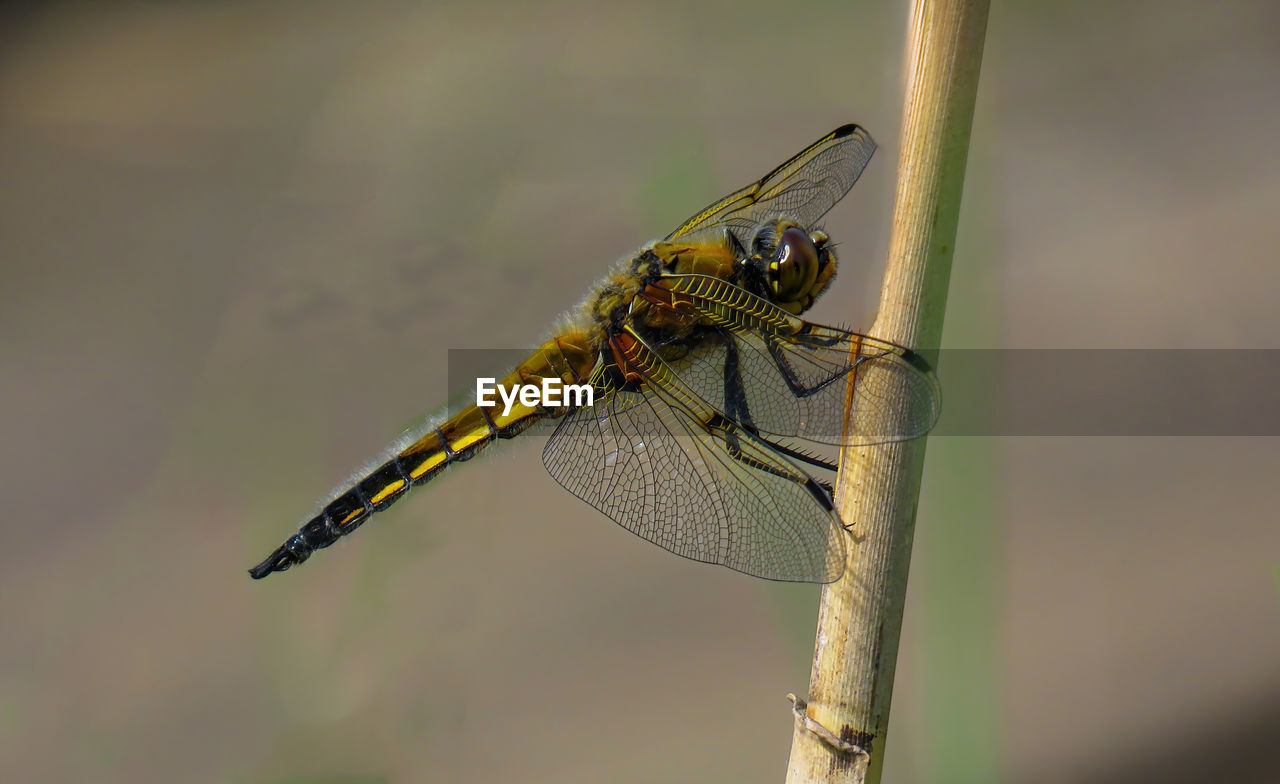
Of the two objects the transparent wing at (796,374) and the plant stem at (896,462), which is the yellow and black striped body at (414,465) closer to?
the transparent wing at (796,374)

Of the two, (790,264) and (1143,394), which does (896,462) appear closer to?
(790,264)

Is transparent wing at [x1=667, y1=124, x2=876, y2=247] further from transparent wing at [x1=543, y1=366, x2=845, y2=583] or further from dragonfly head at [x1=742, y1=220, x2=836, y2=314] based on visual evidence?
transparent wing at [x1=543, y1=366, x2=845, y2=583]

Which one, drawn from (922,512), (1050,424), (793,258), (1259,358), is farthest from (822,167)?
(1259,358)

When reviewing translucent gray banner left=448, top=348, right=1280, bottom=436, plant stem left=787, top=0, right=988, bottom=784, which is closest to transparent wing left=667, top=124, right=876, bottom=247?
plant stem left=787, top=0, right=988, bottom=784

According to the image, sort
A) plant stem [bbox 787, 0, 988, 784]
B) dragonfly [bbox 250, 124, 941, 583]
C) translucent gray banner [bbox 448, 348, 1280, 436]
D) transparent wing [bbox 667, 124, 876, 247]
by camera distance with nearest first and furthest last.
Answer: plant stem [bbox 787, 0, 988, 784]
dragonfly [bbox 250, 124, 941, 583]
transparent wing [bbox 667, 124, 876, 247]
translucent gray banner [bbox 448, 348, 1280, 436]

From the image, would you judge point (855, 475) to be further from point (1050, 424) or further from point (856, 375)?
point (1050, 424)

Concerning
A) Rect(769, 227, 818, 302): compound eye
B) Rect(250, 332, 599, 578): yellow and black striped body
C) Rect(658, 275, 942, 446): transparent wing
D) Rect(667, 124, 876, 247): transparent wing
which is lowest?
Rect(250, 332, 599, 578): yellow and black striped body

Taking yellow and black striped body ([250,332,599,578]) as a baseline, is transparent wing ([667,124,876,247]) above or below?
above
